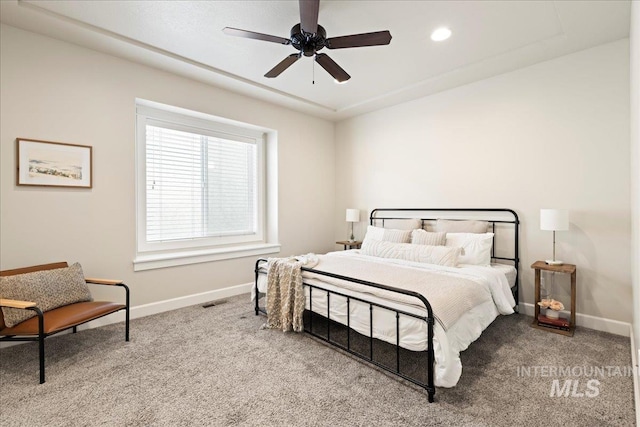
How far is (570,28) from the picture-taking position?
271 cm

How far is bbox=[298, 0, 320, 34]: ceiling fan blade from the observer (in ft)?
6.40

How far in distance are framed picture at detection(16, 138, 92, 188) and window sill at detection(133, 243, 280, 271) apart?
1014 mm

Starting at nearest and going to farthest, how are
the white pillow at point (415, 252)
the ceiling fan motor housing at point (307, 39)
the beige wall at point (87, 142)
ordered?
1. the ceiling fan motor housing at point (307, 39)
2. the beige wall at point (87, 142)
3. the white pillow at point (415, 252)

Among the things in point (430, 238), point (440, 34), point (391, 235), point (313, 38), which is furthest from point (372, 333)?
point (440, 34)

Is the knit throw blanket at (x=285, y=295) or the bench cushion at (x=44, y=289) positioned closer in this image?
the bench cushion at (x=44, y=289)

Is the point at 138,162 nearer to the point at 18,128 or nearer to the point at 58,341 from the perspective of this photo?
the point at 18,128

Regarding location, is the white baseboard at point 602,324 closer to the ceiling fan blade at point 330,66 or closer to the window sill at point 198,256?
the ceiling fan blade at point 330,66

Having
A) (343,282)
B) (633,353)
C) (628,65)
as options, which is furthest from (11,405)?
(628,65)

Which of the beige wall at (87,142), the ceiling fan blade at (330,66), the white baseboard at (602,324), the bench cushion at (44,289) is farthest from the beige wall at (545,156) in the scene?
the bench cushion at (44,289)

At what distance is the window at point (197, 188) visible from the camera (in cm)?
368

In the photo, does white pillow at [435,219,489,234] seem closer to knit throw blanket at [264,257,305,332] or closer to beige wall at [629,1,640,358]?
beige wall at [629,1,640,358]

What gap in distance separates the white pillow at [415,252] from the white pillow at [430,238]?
235mm

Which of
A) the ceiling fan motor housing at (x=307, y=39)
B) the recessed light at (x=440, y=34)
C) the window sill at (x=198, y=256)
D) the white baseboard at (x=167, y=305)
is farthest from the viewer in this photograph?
the window sill at (x=198, y=256)

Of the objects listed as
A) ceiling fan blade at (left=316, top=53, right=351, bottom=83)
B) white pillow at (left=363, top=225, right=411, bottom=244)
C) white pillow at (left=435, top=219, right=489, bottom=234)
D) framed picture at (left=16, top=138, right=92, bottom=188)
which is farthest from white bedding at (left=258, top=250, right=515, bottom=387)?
framed picture at (left=16, top=138, right=92, bottom=188)
